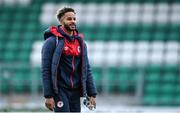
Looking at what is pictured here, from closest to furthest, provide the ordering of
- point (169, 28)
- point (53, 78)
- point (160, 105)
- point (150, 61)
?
point (53, 78), point (160, 105), point (150, 61), point (169, 28)

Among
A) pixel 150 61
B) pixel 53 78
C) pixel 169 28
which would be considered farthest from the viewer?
pixel 169 28

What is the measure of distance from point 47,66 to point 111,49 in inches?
317

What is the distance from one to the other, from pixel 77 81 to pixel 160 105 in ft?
19.0

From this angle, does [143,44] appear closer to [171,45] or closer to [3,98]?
[171,45]

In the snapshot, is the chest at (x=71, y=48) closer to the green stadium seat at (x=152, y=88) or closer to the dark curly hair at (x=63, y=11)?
the dark curly hair at (x=63, y=11)

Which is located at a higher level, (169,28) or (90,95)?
(169,28)

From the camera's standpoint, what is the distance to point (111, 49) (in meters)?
13.6

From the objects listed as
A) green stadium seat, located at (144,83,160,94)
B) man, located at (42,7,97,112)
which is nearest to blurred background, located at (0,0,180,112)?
green stadium seat, located at (144,83,160,94)

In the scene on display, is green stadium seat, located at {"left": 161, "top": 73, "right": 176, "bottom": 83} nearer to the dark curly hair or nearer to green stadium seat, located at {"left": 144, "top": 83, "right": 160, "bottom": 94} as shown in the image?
green stadium seat, located at {"left": 144, "top": 83, "right": 160, "bottom": 94}

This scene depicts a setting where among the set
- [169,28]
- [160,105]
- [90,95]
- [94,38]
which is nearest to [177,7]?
[169,28]

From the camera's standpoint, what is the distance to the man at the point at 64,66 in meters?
5.60

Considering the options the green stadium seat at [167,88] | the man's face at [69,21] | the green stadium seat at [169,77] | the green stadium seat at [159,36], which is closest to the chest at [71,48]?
the man's face at [69,21]

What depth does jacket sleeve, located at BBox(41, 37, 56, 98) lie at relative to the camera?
5559 millimetres

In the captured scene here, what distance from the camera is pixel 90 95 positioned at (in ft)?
19.0
